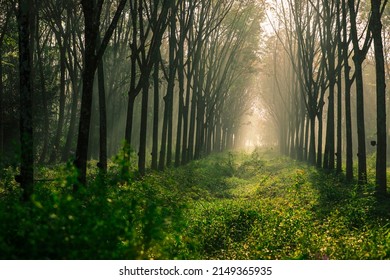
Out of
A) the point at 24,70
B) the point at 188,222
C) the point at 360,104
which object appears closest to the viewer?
the point at 24,70

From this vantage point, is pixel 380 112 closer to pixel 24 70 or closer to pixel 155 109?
pixel 24 70

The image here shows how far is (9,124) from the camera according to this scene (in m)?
22.5

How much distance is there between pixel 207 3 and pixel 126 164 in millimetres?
18761

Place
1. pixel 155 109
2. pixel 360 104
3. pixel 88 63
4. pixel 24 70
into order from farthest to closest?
pixel 155 109, pixel 360 104, pixel 88 63, pixel 24 70

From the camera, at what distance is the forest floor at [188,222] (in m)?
4.53

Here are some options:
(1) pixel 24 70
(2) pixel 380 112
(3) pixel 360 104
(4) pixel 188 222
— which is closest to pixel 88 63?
(1) pixel 24 70

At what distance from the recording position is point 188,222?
9234mm

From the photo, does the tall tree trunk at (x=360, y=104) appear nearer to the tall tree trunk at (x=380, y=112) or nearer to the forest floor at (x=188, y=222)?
the forest floor at (x=188, y=222)

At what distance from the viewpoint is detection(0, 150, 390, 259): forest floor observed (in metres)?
4.53

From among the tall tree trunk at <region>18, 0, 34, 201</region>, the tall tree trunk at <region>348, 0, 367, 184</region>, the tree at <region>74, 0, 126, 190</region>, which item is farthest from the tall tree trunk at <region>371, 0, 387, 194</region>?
the tall tree trunk at <region>18, 0, 34, 201</region>

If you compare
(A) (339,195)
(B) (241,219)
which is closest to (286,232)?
(B) (241,219)

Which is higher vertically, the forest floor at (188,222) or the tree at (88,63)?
the tree at (88,63)

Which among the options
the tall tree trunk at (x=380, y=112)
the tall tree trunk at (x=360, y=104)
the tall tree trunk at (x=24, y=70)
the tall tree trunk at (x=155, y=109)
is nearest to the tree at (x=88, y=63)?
the tall tree trunk at (x=24, y=70)

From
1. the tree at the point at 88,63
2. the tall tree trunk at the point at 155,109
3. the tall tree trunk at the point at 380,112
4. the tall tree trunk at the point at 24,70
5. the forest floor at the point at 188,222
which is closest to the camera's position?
the forest floor at the point at 188,222
